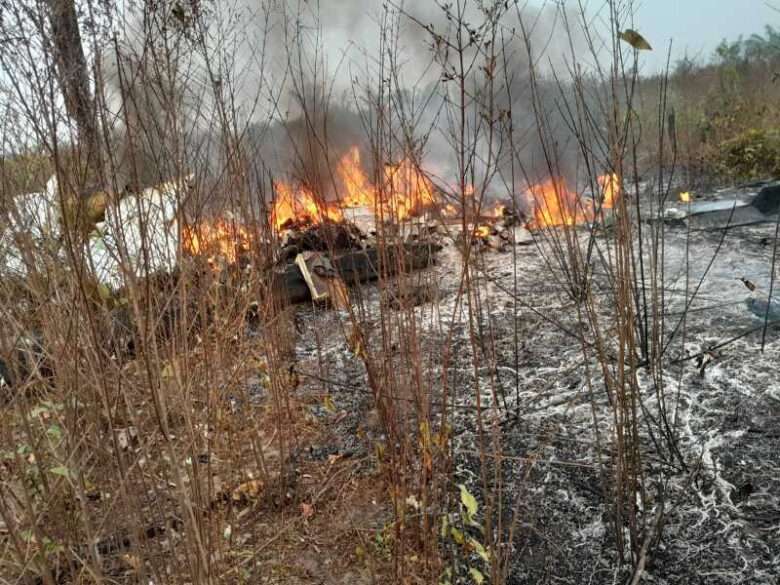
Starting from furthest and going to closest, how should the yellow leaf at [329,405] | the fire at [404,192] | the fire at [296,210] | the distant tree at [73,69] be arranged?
the fire at [296,210]
the yellow leaf at [329,405]
the fire at [404,192]
the distant tree at [73,69]

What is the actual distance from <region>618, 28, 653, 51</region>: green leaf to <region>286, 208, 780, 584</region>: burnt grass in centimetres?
74

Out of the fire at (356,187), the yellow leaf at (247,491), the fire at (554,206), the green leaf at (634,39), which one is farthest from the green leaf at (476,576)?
the fire at (356,187)

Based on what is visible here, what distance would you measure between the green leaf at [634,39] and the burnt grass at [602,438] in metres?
0.74

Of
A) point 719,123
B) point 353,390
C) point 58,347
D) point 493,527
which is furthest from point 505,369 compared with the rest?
point 719,123

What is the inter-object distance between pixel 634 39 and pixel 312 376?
5.61 ft

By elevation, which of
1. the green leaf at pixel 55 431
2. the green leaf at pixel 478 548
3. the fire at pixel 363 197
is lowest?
the green leaf at pixel 478 548

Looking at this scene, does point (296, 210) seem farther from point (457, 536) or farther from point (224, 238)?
point (457, 536)

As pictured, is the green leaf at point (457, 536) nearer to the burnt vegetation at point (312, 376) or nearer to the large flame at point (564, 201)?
the burnt vegetation at point (312, 376)

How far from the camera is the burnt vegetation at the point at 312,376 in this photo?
1180 mm

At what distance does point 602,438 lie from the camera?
238cm

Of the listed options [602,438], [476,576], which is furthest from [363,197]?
[476,576]

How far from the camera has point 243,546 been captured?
2.03 m

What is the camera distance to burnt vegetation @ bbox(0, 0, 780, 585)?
3.87ft

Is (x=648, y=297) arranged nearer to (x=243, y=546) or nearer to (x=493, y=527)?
(x=493, y=527)
